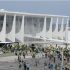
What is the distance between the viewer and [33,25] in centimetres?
7700

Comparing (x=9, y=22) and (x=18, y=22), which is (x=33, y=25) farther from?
(x=9, y=22)

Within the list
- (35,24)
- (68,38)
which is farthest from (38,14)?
(68,38)

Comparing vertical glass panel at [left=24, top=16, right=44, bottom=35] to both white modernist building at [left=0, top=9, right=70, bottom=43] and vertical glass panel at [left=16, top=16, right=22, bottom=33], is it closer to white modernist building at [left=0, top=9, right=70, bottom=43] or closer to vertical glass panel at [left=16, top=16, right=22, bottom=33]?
white modernist building at [left=0, top=9, right=70, bottom=43]

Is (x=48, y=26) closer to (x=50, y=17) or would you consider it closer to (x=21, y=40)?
(x=50, y=17)

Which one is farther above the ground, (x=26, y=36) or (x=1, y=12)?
(x=1, y=12)

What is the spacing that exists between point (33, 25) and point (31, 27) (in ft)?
3.56

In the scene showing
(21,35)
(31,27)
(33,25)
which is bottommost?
(21,35)

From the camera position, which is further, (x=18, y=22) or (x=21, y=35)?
(x=21, y=35)

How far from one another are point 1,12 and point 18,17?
578cm

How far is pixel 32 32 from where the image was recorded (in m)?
76.4

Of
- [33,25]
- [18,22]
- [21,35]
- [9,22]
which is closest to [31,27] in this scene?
[33,25]

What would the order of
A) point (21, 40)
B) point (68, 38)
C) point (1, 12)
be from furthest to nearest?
point (68, 38), point (21, 40), point (1, 12)

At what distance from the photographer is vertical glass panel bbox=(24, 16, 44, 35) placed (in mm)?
A: 73675

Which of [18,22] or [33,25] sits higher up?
[18,22]
